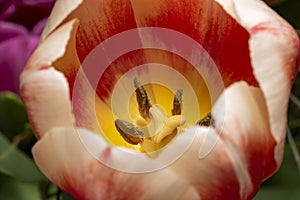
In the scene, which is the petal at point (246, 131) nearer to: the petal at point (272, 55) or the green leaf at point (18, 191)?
the petal at point (272, 55)

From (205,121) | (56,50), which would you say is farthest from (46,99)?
(205,121)

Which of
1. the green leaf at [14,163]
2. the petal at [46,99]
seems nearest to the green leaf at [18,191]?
the green leaf at [14,163]

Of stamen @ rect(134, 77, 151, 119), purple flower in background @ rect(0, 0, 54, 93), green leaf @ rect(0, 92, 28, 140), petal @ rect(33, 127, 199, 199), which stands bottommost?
stamen @ rect(134, 77, 151, 119)

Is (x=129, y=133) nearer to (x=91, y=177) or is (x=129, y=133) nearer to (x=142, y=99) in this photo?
(x=142, y=99)

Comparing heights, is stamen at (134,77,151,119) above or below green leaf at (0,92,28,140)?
below

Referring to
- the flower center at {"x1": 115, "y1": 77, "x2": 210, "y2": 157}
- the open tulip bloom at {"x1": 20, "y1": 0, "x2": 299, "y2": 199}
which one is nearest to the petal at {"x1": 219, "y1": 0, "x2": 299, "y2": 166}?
the open tulip bloom at {"x1": 20, "y1": 0, "x2": 299, "y2": 199}

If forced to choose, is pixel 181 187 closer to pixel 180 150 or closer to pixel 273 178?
pixel 180 150

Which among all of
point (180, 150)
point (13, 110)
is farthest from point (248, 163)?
point (13, 110)

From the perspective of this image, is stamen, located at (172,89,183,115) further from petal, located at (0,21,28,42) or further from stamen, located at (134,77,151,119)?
petal, located at (0,21,28,42)
